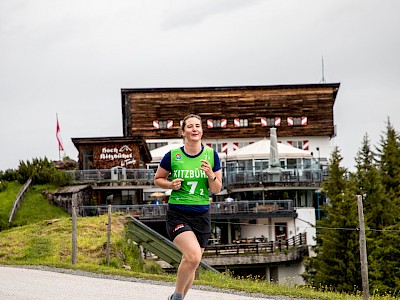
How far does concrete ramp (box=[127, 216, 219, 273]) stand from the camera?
2397 centimetres

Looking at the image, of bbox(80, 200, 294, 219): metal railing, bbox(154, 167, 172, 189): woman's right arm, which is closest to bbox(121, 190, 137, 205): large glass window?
bbox(80, 200, 294, 219): metal railing

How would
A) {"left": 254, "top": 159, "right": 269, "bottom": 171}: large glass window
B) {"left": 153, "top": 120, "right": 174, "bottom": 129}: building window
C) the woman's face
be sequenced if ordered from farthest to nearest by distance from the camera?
{"left": 153, "top": 120, "right": 174, "bottom": 129}: building window, {"left": 254, "top": 159, "right": 269, "bottom": 171}: large glass window, the woman's face

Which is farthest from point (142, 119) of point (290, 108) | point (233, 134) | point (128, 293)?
point (128, 293)

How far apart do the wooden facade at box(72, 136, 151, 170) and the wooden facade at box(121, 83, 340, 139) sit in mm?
20271

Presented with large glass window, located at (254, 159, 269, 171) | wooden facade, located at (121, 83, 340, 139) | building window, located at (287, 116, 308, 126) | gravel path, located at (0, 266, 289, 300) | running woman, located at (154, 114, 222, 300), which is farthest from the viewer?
building window, located at (287, 116, 308, 126)

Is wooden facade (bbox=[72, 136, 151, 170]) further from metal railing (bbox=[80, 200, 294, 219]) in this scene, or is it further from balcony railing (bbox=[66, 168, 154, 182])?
metal railing (bbox=[80, 200, 294, 219])

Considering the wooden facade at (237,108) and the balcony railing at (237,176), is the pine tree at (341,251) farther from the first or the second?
the wooden facade at (237,108)

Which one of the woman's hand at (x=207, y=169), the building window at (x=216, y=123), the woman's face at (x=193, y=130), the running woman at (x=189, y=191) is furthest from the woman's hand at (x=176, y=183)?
the building window at (x=216, y=123)

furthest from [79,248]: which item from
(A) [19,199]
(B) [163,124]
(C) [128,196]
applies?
(B) [163,124]

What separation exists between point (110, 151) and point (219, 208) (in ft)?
33.1

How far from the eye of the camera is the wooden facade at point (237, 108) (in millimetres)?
76062

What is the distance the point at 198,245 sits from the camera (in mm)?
8719

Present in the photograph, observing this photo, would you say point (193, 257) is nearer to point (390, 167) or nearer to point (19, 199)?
point (19, 199)

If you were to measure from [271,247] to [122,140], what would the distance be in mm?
14898
